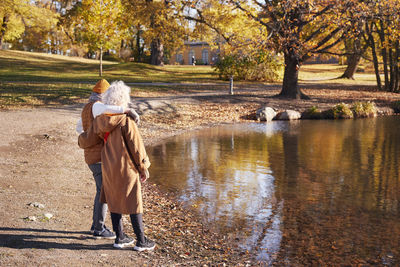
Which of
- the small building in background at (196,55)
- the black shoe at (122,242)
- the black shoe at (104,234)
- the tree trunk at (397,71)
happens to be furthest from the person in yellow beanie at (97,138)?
the small building in background at (196,55)

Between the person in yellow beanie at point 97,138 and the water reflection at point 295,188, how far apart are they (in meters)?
1.85

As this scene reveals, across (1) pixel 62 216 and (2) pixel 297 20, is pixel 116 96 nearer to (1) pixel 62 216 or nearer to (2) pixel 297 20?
(1) pixel 62 216

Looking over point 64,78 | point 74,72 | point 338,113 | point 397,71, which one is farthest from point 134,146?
point 74,72

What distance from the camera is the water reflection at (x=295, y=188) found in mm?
6328

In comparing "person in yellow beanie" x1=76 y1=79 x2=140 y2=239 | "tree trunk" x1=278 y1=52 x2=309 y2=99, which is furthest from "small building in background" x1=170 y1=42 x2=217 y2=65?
"person in yellow beanie" x1=76 y1=79 x2=140 y2=239

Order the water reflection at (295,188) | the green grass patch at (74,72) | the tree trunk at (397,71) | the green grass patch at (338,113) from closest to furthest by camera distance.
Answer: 1. the water reflection at (295,188)
2. the green grass patch at (338,113)
3. the tree trunk at (397,71)
4. the green grass patch at (74,72)

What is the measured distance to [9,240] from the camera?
5.50 meters

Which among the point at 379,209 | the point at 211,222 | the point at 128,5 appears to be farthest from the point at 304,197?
the point at 128,5

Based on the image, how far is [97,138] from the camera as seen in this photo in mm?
5332

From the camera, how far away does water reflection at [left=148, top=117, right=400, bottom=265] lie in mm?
6328

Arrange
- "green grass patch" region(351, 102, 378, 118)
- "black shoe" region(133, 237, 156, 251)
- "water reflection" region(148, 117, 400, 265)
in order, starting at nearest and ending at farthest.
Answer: "black shoe" region(133, 237, 156, 251) < "water reflection" region(148, 117, 400, 265) < "green grass patch" region(351, 102, 378, 118)

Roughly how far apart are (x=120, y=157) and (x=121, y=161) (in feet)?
0.14

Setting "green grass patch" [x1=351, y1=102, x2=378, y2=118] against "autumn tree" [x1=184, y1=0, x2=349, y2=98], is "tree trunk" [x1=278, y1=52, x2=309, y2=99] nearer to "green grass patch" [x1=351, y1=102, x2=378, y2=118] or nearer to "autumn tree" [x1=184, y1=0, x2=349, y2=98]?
"autumn tree" [x1=184, y1=0, x2=349, y2=98]

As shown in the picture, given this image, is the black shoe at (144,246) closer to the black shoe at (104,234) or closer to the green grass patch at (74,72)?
the black shoe at (104,234)
